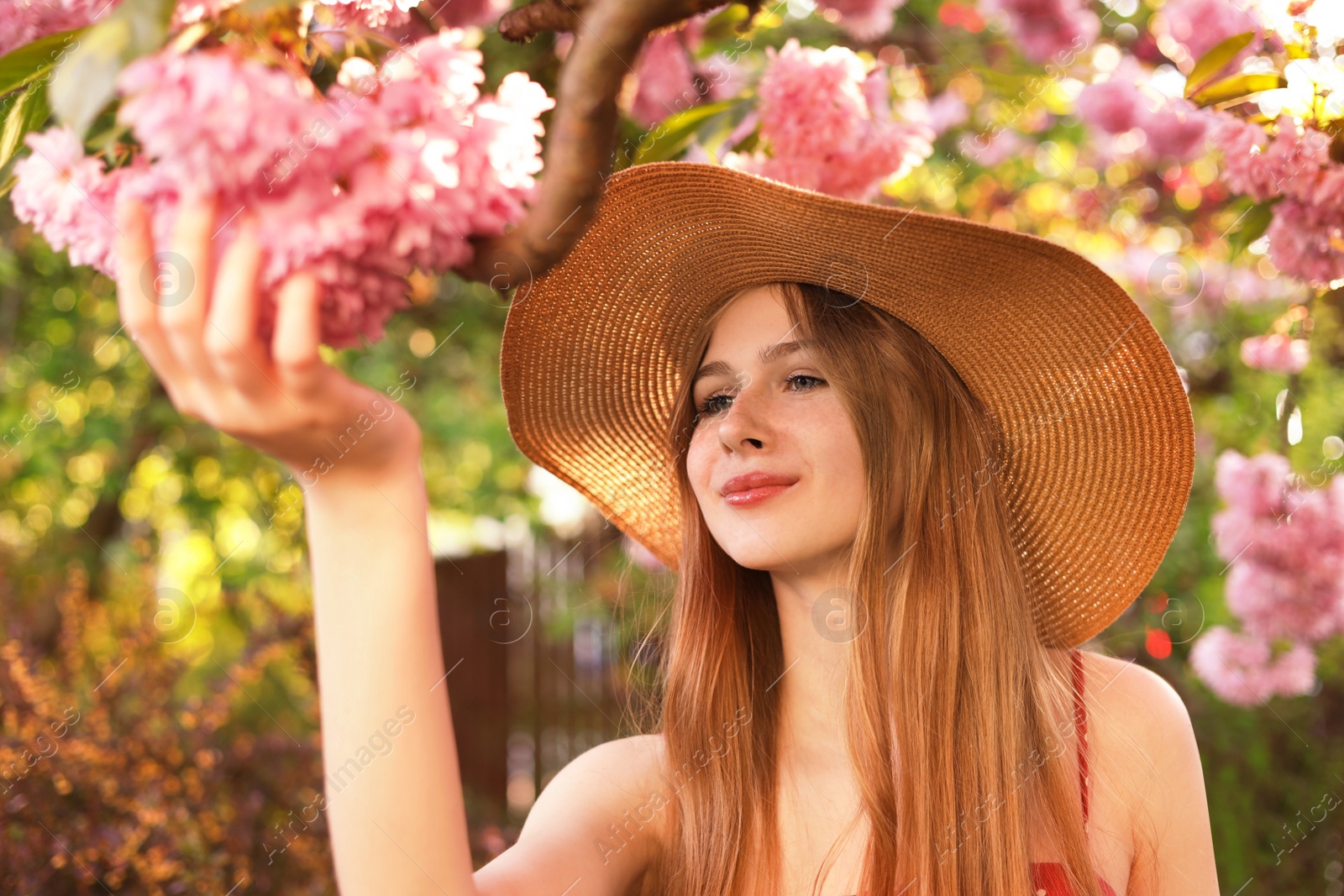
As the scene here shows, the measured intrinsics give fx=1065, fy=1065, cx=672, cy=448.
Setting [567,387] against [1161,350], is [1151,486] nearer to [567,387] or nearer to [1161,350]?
[1161,350]

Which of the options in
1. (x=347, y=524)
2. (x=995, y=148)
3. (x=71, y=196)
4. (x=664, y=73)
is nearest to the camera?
(x=71, y=196)

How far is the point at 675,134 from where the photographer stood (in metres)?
1.58

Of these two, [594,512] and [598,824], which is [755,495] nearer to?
[598,824]

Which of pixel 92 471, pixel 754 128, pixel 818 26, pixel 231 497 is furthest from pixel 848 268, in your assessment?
pixel 92 471

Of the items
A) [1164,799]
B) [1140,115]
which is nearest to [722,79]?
[1140,115]

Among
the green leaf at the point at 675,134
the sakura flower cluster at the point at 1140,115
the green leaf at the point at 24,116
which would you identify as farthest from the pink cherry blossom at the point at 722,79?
the green leaf at the point at 24,116

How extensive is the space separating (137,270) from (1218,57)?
131cm

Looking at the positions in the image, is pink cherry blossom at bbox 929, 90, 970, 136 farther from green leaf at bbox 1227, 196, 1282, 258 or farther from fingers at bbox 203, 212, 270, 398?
fingers at bbox 203, 212, 270, 398

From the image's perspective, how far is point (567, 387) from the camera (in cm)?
169

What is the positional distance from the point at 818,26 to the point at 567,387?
1.62 m

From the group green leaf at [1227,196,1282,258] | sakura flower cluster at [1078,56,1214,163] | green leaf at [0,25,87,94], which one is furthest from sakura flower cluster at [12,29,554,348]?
sakura flower cluster at [1078,56,1214,163]

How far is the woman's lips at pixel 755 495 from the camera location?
57.1 inches

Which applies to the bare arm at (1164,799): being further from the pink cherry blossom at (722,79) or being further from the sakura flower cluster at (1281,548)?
the pink cherry blossom at (722,79)

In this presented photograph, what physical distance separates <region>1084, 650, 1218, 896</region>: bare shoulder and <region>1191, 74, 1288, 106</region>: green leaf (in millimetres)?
838
